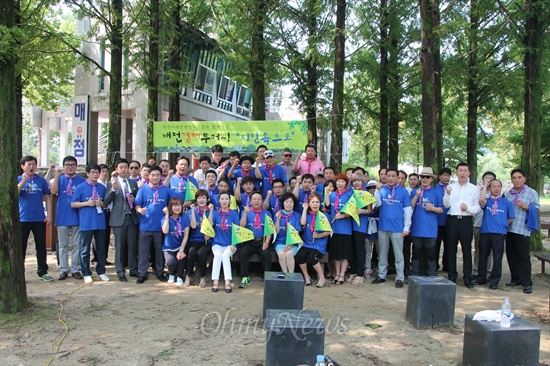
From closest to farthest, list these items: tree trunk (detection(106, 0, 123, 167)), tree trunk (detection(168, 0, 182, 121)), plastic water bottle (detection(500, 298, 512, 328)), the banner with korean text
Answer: plastic water bottle (detection(500, 298, 512, 328)) → the banner with korean text → tree trunk (detection(106, 0, 123, 167)) → tree trunk (detection(168, 0, 182, 121))

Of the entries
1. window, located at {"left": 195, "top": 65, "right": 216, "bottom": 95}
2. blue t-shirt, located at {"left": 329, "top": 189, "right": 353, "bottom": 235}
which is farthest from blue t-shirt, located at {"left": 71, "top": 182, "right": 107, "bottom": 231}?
window, located at {"left": 195, "top": 65, "right": 216, "bottom": 95}

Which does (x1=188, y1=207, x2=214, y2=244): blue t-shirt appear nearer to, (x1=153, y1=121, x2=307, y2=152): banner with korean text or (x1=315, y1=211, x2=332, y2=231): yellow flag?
(x1=315, y1=211, x2=332, y2=231): yellow flag

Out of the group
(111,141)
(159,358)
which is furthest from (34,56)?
(159,358)

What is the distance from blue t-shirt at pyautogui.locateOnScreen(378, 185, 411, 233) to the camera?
24.1 ft

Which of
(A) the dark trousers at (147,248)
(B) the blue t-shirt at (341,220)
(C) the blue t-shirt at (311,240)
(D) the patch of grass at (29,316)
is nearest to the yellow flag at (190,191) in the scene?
(A) the dark trousers at (147,248)

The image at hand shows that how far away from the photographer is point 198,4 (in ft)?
47.1

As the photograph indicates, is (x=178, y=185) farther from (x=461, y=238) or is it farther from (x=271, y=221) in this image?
(x=461, y=238)

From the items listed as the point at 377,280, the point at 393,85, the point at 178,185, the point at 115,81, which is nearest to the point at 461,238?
the point at 377,280

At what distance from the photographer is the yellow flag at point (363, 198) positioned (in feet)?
24.6

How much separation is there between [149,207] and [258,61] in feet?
22.0

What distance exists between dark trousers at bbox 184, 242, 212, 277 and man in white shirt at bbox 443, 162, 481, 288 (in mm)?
4190

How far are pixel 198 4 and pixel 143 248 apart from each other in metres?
10.0

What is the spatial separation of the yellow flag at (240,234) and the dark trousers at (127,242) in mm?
1770

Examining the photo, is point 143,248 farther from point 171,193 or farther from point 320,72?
point 320,72
